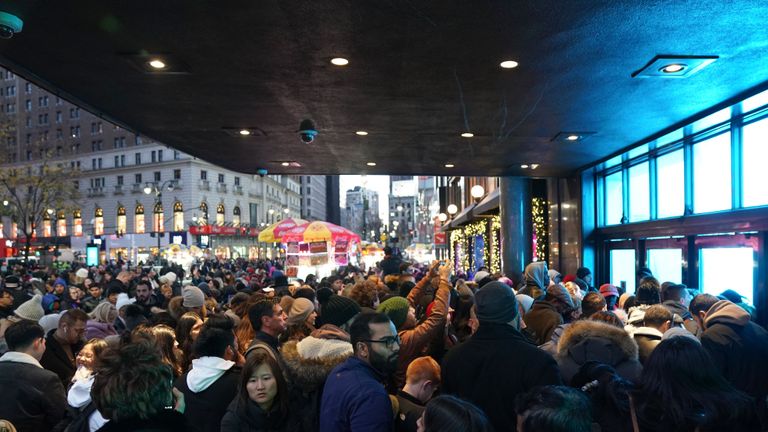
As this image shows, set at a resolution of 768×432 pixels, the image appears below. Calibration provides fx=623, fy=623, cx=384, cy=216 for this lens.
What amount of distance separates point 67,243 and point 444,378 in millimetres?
92073

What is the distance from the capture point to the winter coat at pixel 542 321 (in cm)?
648

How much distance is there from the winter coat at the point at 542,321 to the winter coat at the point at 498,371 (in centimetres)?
256

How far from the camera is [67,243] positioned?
85.1m

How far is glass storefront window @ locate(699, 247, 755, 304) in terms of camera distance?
10.2 metres

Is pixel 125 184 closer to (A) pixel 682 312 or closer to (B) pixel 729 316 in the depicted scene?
(A) pixel 682 312

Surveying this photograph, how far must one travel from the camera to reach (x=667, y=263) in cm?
1309

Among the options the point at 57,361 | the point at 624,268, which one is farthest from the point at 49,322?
the point at 624,268

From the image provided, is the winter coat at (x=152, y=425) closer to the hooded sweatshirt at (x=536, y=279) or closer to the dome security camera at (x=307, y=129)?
the hooded sweatshirt at (x=536, y=279)

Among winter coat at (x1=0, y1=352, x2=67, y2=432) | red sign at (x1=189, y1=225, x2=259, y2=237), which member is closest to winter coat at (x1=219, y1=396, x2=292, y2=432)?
winter coat at (x1=0, y1=352, x2=67, y2=432)

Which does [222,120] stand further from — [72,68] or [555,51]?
[555,51]

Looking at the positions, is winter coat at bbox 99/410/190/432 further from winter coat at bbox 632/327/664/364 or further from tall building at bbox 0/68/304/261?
tall building at bbox 0/68/304/261

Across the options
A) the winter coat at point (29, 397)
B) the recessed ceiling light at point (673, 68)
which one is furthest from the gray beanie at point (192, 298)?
the recessed ceiling light at point (673, 68)

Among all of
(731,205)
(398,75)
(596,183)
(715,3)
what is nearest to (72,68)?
(398,75)

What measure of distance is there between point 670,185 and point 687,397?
1087 cm
